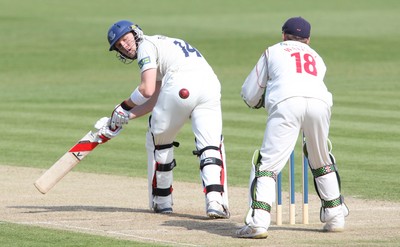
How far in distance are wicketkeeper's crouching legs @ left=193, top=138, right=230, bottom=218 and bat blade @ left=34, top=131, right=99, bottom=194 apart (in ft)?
3.78

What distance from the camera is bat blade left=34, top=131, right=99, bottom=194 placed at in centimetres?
1121

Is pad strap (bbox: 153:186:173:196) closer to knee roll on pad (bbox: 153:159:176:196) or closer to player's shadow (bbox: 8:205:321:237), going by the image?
knee roll on pad (bbox: 153:159:176:196)

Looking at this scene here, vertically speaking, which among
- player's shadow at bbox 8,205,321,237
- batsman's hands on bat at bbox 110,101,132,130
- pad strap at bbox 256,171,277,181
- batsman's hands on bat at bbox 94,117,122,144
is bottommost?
player's shadow at bbox 8,205,321,237

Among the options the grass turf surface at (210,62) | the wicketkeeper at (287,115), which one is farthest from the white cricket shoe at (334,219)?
the grass turf surface at (210,62)

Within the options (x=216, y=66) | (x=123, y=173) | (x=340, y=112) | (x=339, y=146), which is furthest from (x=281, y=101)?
(x=216, y=66)

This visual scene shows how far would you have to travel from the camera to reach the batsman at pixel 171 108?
1073 centimetres

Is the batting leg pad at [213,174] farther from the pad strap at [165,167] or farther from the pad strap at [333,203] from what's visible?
the pad strap at [333,203]

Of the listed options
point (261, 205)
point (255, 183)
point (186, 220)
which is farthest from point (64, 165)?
point (261, 205)

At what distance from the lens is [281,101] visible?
9.46 meters

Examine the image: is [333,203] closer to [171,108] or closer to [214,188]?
[214,188]

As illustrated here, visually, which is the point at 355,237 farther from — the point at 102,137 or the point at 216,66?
the point at 216,66

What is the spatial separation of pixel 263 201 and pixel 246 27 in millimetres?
31913

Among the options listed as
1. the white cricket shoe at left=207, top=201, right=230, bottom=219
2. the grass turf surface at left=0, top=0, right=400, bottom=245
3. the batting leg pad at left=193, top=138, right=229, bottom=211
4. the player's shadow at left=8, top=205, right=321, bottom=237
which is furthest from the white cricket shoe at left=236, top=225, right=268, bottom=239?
the grass turf surface at left=0, top=0, right=400, bottom=245

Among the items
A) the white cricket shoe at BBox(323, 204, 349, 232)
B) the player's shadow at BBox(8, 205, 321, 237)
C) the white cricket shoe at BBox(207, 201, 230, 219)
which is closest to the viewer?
the white cricket shoe at BBox(323, 204, 349, 232)
